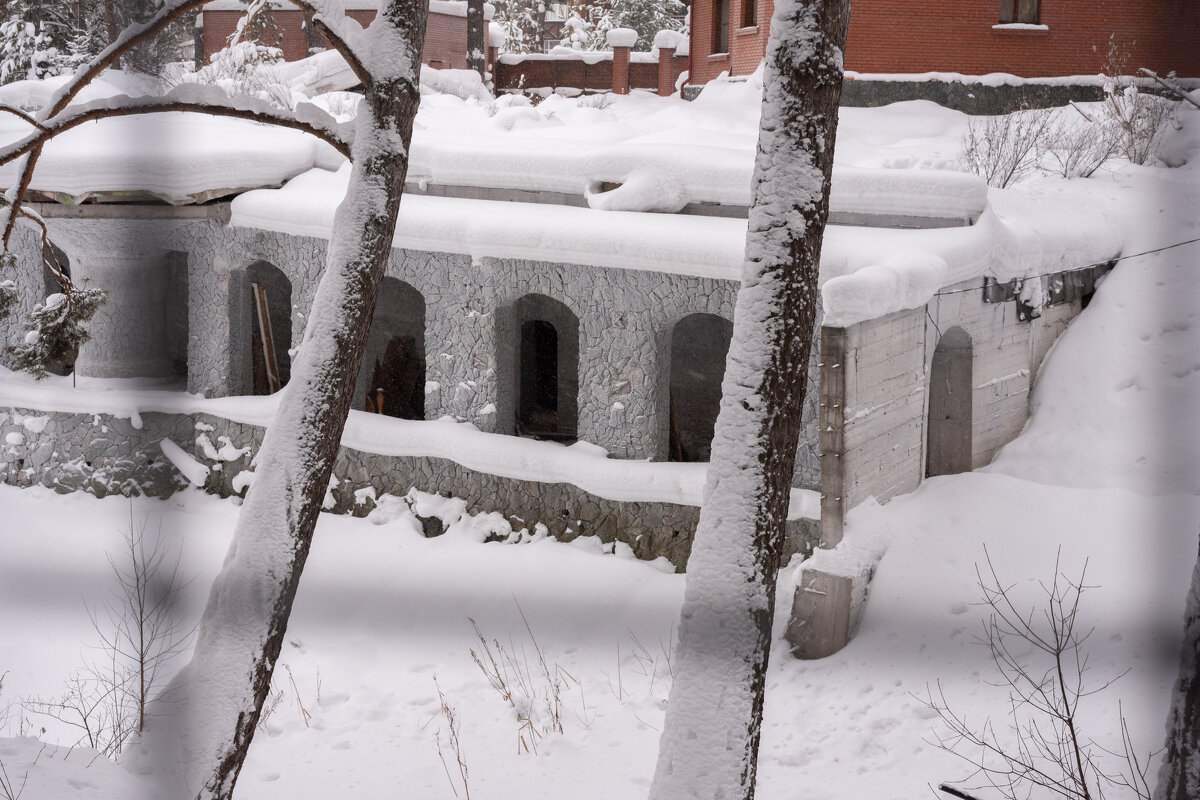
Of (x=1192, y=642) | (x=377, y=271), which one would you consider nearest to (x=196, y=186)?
(x=377, y=271)

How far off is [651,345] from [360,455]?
2993 mm

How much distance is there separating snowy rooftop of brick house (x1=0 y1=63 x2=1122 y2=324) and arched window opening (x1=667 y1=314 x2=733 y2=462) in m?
1.77

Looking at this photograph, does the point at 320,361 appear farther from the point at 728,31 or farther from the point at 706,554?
the point at 728,31

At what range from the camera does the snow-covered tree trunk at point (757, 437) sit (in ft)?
15.0

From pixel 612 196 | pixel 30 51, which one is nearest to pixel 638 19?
pixel 30 51

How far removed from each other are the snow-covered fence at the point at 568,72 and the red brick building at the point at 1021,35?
31.5ft

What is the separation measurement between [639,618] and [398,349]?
498 cm

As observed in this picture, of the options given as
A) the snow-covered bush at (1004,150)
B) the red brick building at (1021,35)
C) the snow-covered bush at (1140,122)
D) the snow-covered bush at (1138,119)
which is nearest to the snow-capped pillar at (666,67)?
the red brick building at (1021,35)

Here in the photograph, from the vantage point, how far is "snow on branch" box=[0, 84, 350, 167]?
4.67 m

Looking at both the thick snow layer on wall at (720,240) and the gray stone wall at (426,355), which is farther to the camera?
the gray stone wall at (426,355)

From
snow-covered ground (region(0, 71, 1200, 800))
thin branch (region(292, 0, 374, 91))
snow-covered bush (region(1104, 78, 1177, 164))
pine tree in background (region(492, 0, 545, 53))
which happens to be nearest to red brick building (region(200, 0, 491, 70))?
pine tree in background (region(492, 0, 545, 53))

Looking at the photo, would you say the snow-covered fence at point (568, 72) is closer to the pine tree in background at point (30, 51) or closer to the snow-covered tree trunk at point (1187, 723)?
the pine tree in background at point (30, 51)

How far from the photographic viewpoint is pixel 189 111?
4695 millimetres

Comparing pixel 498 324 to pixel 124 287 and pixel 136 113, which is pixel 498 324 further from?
pixel 136 113
